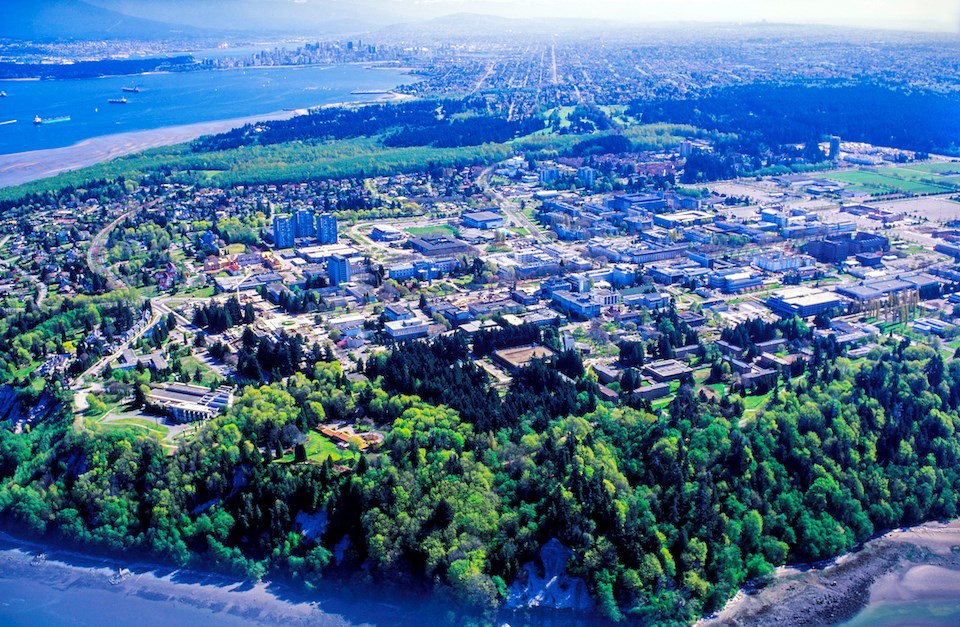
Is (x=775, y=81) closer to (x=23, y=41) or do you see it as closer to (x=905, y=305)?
(x=905, y=305)

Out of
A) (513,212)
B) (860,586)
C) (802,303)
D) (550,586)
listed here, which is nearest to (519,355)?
(550,586)

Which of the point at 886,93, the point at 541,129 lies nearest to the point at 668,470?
the point at 541,129

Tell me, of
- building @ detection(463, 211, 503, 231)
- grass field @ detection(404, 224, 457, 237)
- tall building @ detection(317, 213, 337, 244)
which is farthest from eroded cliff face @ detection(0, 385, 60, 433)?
building @ detection(463, 211, 503, 231)

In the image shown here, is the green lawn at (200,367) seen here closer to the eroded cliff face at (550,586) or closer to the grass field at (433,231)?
the eroded cliff face at (550,586)

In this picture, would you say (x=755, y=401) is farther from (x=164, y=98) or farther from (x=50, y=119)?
(x=164, y=98)

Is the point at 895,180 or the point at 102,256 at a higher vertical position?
the point at 895,180

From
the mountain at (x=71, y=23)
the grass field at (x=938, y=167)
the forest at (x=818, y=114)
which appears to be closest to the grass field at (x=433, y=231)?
the forest at (x=818, y=114)

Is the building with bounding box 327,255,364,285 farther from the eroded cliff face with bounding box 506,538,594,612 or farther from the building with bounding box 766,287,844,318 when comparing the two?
the eroded cliff face with bounding box 506,538,594,612
